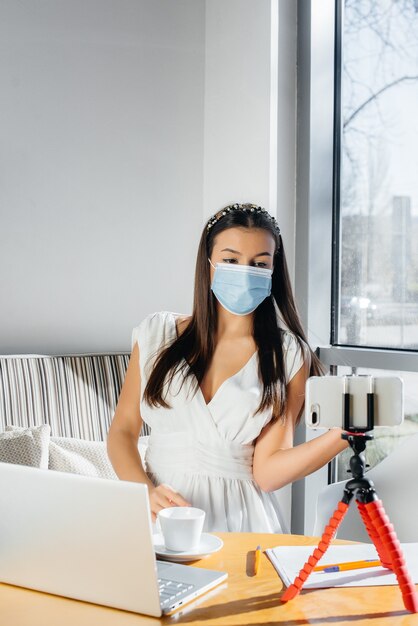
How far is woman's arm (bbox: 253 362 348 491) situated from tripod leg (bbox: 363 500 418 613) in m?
0.55

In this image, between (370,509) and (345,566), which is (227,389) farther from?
(370,509)

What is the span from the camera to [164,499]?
5.44ft

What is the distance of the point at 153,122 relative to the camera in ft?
9.95

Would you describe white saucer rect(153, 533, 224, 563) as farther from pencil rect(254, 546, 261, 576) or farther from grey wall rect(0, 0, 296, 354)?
grey wall rect(0, 0, 296, 354)

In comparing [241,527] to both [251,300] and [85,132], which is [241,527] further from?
[85,132]

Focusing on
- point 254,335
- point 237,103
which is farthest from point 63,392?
point 237,103

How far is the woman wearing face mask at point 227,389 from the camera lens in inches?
74.5

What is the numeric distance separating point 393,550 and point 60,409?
5.47 feet

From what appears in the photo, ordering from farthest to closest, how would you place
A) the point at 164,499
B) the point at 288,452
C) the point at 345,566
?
the point at 288,452, the point at 164,499, the point at 345,566

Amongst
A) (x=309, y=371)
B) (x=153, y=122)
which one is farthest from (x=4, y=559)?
(x=153, y=122)

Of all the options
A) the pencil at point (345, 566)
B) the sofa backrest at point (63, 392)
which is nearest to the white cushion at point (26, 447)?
the sofa backrest at point (63, 392)

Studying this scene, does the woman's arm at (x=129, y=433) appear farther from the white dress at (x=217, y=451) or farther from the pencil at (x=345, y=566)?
the pencil at (x=345, y=566)

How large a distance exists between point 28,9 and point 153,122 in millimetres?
613

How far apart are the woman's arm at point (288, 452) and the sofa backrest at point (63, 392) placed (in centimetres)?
83
